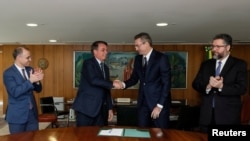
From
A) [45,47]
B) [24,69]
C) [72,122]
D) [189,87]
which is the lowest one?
[72,122]

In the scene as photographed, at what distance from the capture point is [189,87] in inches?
343

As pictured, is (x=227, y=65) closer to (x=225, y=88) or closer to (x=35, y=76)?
(x=225, y=88)

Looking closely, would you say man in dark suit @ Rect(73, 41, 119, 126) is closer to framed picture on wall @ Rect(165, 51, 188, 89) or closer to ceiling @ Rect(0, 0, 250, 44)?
ceiling @ Rect(0, 0, 250, 44)

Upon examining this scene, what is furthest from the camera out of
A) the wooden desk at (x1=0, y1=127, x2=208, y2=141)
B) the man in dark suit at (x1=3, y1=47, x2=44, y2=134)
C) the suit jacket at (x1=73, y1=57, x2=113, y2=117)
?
the suit jacket at (x1=73, y1=57, x2=113, y2=117)

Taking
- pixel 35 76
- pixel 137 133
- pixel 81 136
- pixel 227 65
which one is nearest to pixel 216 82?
pixel 227 65

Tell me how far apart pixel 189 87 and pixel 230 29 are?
3.41 m

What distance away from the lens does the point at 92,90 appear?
129 inches

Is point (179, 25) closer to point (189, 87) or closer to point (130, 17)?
point (130, 17)

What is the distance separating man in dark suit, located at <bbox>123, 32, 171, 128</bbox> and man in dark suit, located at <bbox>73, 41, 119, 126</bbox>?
38 centimetres

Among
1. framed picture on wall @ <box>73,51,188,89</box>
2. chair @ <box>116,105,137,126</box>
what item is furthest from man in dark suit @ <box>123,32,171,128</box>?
framed picture on wall @ <box>73,51,188,89</box>

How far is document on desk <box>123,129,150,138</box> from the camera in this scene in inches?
87.7

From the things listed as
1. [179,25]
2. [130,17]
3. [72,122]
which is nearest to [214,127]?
[130,17]

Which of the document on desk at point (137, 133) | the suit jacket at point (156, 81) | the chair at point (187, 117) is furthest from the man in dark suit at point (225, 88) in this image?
the chair at point (187, 117)

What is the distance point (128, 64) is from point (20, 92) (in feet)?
19.3
